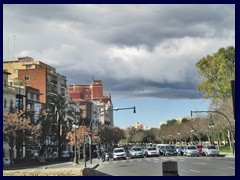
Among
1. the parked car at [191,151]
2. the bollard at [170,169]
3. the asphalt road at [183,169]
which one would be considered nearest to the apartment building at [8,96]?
the parked car at [191,151]

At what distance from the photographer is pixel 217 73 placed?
205 ft

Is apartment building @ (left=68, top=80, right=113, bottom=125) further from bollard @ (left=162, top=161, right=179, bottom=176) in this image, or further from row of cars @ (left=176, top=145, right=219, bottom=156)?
bollard @ (left=162, top=161, right=179, bottom=176)

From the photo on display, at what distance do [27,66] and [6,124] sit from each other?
201ft

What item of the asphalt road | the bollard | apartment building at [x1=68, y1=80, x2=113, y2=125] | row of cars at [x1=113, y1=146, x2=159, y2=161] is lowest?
row of cars at [x1=113, y1=146, x2=159, y2=161]

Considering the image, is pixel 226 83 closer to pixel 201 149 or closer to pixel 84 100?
pixel 201 149

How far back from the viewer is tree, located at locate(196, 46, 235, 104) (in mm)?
59719

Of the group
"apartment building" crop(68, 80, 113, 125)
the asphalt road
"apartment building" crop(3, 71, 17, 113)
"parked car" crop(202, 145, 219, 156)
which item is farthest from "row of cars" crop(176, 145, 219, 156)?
"apartment building" crop(68, 80, 113, 125)

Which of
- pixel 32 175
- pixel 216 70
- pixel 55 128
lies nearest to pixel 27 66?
pixel 55 128

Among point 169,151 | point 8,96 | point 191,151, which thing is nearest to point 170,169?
point 191,151

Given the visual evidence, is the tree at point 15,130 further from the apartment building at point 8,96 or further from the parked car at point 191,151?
the parked car at point 191,151

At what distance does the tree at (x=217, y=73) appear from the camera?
5972 cm

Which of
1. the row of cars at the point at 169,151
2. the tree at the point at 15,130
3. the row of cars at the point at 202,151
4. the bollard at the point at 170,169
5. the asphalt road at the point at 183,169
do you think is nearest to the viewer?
the bollard at the point at 170,169

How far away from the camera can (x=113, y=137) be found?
12425 cm
